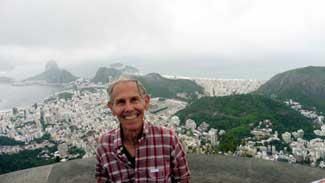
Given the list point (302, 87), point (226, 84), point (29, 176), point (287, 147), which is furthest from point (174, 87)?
point (29, 176)

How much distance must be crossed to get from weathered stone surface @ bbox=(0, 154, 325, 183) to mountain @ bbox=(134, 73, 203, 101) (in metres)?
41.7

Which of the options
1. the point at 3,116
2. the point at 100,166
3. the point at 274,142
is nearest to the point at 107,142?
the point at 100,166

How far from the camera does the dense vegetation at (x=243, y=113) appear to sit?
23623mm

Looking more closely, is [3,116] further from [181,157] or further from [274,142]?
[181,157]

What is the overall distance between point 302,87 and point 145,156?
4069 cm

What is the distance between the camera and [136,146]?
2096 millimetres

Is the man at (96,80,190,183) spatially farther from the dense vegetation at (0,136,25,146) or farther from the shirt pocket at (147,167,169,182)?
the dense vegetation at (0,136,25,146)

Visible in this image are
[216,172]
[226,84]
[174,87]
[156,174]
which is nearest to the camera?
[156,174]

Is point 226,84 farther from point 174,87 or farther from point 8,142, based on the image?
point 8,142

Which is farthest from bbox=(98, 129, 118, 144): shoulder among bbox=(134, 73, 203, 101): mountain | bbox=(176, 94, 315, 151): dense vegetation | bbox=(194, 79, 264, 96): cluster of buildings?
bbox=(194, 79, 264, 96): cluster of buildings

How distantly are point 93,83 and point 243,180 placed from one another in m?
46.9

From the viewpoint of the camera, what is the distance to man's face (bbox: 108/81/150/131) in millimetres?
1981

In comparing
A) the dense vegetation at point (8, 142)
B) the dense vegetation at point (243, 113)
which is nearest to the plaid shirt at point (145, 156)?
the dense vegetation at point (243, 113)

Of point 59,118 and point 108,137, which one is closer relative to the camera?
point 108,137
